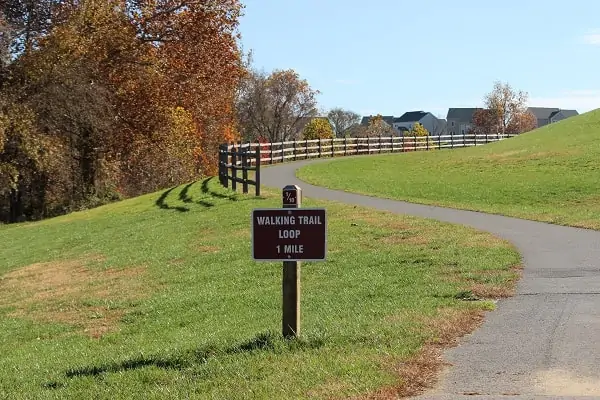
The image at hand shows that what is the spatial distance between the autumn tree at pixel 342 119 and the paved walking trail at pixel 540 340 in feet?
378

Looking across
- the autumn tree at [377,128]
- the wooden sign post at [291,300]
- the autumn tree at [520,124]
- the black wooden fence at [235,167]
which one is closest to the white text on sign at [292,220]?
the wooden sign post at [291,300]

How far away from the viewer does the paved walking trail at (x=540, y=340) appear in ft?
18.8

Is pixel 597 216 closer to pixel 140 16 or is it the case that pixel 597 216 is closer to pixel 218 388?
A: pixel 218 388

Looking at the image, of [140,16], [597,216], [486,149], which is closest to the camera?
[597,216]

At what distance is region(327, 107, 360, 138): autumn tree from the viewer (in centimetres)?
→ 12785

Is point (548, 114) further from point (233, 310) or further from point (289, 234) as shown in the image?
point (289, 234)

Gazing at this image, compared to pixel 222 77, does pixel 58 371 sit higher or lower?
lower

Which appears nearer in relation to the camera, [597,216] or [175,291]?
[175,291]

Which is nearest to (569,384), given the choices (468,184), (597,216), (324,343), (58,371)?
(324,343)

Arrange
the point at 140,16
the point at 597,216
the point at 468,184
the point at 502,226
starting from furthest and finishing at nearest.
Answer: the point at 140,16, the point at 468,184, the point at 597,216, the point at 502,226

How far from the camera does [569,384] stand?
575 cm

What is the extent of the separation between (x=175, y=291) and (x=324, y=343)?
5.64 metres

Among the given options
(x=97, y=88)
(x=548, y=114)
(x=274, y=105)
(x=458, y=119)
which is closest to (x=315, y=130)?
(x=274, y=105)

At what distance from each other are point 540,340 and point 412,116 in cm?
17150
